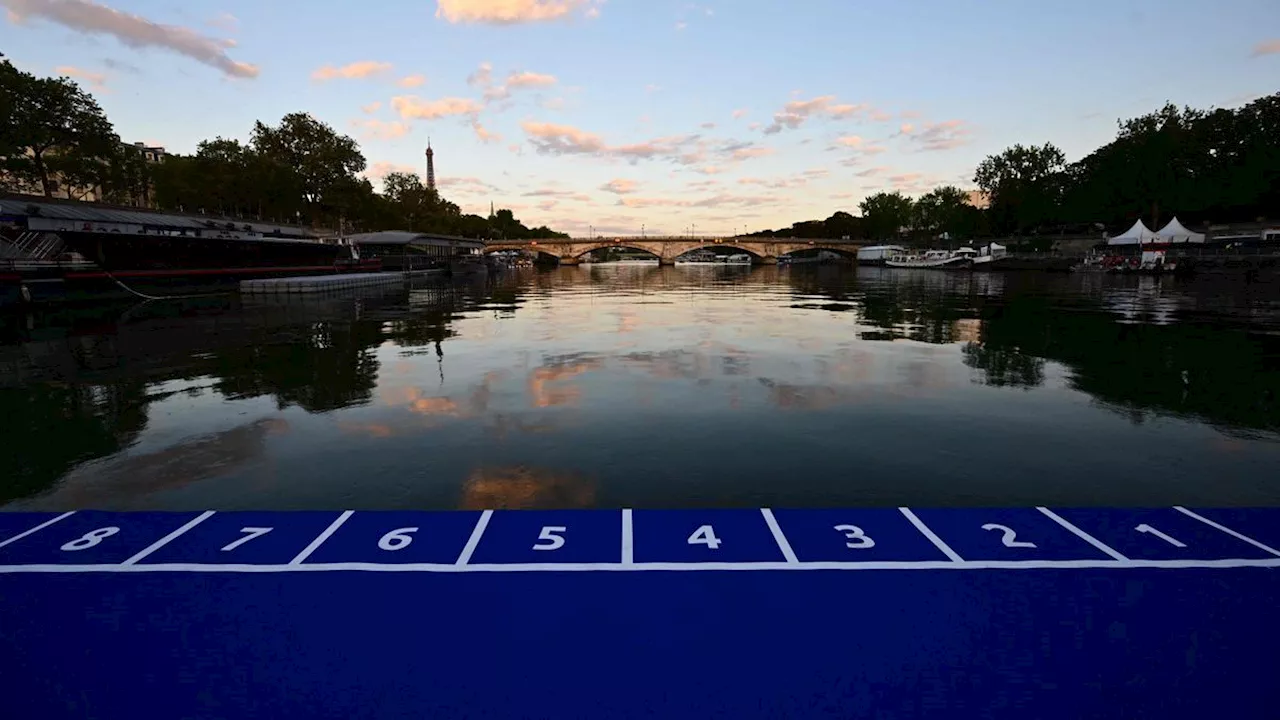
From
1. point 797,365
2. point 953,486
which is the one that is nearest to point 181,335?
point 797,365

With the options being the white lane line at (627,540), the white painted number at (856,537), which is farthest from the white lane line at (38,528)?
the white painted number at (856,537)

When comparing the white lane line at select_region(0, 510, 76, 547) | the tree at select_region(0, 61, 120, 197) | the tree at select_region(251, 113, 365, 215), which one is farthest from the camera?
the tree at select_region(251, 113, 365, 215)

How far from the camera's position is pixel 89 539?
641 centimetres

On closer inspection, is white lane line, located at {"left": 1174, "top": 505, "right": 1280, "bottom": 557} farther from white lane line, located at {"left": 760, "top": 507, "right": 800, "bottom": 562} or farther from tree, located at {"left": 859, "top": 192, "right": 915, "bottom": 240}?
tree, located at {"left": 859, "top": 192, "right": 915, "bottom": 240}

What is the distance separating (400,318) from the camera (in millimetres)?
29656

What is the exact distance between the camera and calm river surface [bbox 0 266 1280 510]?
7.84 m

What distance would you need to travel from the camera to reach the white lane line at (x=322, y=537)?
5.92 m

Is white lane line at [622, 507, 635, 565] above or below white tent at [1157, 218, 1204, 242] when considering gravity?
below

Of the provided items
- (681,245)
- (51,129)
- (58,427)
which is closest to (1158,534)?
(58,427)

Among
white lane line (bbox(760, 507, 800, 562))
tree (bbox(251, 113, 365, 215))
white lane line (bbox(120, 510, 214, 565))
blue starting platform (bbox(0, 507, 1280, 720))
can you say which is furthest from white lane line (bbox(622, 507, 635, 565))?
tree (bbox(251, 113, 365, 215))

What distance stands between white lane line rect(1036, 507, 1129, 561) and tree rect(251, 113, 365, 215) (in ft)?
320

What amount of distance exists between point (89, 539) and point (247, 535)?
161 centimetres

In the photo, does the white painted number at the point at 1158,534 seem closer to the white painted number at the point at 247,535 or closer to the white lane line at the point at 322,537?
the white lane line at the point at 322,537

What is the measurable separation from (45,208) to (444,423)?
4830 cm
